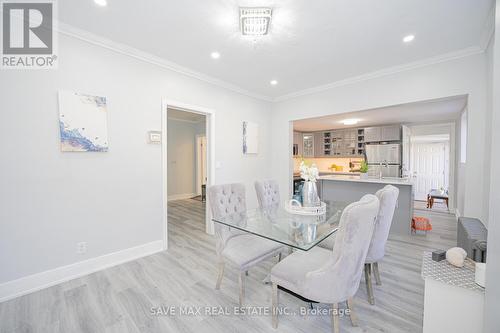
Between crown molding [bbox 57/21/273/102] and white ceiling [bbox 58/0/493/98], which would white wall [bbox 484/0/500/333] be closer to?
white ceiling [bbox 58/0/493/98]

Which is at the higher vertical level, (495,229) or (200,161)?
(200,161)

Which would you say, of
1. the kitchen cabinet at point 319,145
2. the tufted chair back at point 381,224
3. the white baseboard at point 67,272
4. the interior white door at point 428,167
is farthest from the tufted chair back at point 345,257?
the interior white door at point 428,167

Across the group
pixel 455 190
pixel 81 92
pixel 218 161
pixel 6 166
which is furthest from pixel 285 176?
pixel 455 190

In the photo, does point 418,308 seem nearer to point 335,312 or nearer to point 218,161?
point 335,312

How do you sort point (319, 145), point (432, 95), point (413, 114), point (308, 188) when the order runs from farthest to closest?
point (319, 145) → point (413, 114) → point (432, 95) → point (308, 188)

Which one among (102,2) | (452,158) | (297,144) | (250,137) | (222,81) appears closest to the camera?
(102,2)

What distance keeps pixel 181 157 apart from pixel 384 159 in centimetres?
647

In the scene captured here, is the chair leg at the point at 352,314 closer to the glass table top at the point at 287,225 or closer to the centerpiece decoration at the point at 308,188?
the glass table top at the point at 287,225

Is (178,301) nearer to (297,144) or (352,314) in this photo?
(352,314)

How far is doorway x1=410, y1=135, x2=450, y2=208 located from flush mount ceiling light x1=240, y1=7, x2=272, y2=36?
22.8ft

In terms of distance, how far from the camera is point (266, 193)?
2.92 metres

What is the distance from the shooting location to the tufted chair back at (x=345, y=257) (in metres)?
1.28

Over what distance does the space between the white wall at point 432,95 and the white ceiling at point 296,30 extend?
235 millimetres

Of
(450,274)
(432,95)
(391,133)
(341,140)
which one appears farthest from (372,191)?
(341,140)
